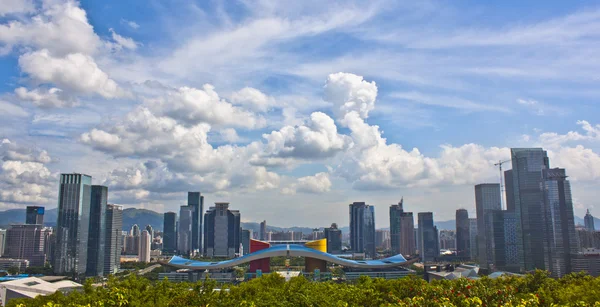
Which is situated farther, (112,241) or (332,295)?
(112,241)

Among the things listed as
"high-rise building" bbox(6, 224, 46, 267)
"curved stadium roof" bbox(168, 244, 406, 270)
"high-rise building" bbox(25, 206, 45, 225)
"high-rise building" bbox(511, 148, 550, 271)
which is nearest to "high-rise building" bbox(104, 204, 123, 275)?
"high-rise building" bbox(6, 224, 46, 267)

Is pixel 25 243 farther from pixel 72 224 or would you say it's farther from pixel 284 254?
pixel 284 254

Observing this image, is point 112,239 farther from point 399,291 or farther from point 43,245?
point 399,291

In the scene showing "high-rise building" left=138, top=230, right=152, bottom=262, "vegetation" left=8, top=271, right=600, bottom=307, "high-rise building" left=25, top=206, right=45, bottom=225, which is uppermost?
"high-rise building" left=25, top=206, right=45, bottom=225

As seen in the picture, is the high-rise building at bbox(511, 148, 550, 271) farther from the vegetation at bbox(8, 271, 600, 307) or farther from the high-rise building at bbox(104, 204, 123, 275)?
the high-rise building at bbox(104, 204, 123, 275)

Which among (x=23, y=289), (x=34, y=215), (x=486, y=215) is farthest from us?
(x=34, y=215)

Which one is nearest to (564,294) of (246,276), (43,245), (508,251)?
(246,276)

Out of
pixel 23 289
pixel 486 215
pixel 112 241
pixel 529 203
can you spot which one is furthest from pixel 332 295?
pixel 486 215
